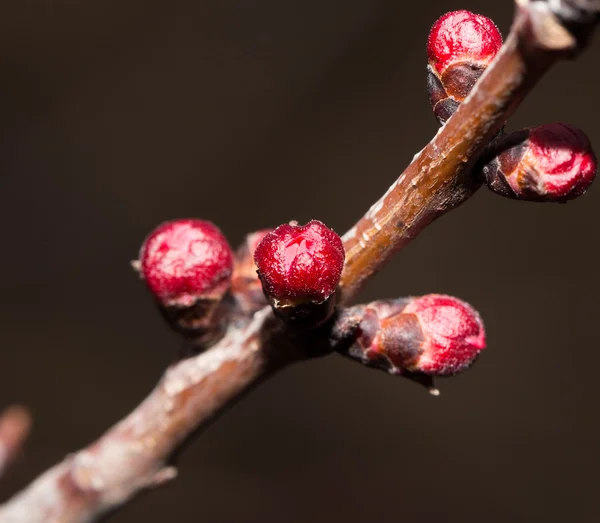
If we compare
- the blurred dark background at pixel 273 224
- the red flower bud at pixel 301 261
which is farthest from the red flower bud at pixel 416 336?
the blurred dark background at pixel 273 224

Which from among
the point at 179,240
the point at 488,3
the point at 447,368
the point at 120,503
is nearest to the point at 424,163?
the point at 447,368

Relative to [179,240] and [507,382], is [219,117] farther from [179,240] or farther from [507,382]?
[179,240]

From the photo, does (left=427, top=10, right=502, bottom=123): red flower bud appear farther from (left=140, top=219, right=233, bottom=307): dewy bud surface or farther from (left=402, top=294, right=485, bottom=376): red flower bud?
(left=140, top=219, right=233, bottom=307): dewy bud surface

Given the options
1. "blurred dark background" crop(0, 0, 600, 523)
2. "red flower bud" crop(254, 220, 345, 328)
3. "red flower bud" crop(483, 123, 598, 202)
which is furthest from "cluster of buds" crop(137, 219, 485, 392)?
"blurred dark background" crop(0, 0, 600, 523)

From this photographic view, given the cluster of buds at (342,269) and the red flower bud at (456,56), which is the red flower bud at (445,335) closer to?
the cluster of buds at (342,269)

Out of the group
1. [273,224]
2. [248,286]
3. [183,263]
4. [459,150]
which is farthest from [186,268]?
[273,224]

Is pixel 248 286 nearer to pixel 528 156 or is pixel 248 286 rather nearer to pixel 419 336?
pixel 419 336
